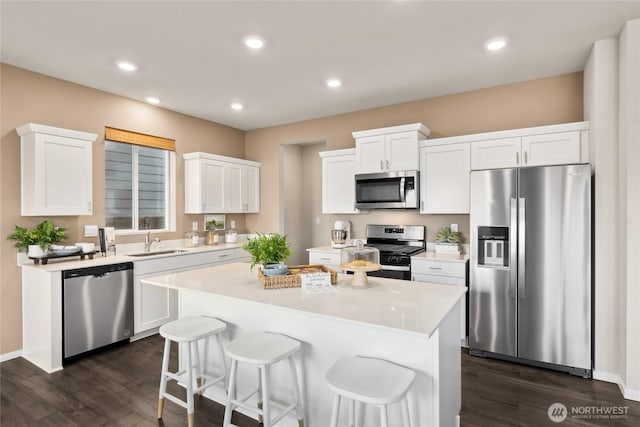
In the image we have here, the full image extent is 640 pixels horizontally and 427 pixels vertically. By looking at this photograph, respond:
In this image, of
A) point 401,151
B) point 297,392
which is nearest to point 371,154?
point 401,151

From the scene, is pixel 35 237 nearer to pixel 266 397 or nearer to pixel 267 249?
pixel 267 249

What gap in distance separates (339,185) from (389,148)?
33.8 inches

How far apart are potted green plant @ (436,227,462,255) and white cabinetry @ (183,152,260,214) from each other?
2.97 metres

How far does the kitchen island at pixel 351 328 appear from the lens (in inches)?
66.9

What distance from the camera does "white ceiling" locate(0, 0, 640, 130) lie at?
2.38 meters

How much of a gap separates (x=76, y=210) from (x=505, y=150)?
436 cm

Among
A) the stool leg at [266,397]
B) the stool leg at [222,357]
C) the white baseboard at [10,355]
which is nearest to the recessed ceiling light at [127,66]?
the stool leg at [222,357]

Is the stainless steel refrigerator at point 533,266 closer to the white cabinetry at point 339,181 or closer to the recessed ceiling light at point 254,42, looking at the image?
the white cabinetry at point 339,181

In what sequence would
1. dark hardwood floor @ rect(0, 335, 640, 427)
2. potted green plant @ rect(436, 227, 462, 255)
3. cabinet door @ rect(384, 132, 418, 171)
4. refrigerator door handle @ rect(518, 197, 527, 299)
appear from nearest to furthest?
dark hardwood floor @ rect(0, 335, 640, 427), refrigerator door handle @ rect(518, 197, 527, 299), potted green plant @ rect(436, 227, 462, 255), cabinet door @ rect(384, 132, 418, 171)

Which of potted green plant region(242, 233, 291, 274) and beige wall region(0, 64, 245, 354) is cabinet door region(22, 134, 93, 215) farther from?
potted green plant region(242, 233, 291, 274)

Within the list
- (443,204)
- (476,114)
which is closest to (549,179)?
(443,204)

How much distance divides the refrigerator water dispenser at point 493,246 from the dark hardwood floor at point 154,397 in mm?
923

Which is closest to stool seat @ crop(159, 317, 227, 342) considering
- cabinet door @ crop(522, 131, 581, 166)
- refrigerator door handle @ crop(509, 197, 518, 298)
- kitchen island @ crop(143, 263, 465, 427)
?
kitchen island @ crop(143, 263, 465, 427)

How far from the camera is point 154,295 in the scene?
3857mm
